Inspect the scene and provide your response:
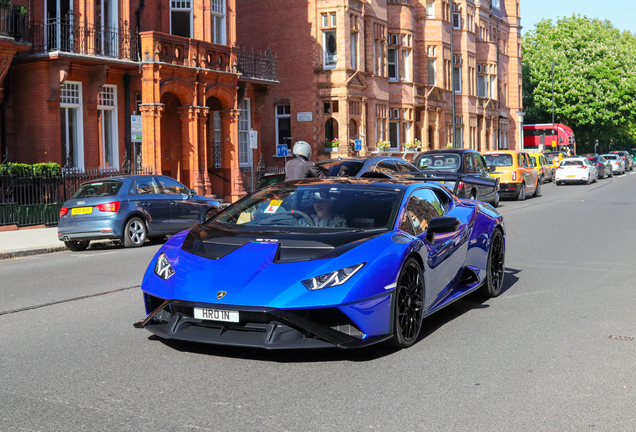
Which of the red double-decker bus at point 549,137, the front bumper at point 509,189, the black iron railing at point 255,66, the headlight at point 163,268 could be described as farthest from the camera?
the red double-decker bus at point 549,137

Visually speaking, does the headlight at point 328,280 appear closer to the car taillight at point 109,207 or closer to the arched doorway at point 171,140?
the car taillight at point 109,207

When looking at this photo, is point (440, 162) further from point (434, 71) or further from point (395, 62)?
point (434, 71)

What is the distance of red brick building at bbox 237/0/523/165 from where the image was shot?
123ft

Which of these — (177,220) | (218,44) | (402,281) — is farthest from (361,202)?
(218,44)

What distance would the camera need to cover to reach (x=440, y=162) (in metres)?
22.9

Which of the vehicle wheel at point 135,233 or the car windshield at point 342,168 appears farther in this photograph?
the car windshield at point 342,168

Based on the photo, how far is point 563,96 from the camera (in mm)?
75375

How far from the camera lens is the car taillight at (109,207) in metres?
15.9

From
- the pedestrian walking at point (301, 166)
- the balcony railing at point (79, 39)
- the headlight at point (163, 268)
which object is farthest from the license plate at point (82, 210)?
the headlight at point (163, 268)

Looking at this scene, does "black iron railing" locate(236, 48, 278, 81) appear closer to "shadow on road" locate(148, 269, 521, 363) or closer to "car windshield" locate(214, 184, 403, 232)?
"car windshield" locate(214, 184, 403, 232)

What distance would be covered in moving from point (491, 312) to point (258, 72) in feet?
85.3

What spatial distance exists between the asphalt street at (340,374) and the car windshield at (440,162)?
42.9ft

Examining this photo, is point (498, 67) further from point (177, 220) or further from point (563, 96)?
point (177, 220)

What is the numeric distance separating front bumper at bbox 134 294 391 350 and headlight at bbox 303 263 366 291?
0.17m
